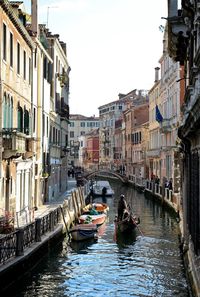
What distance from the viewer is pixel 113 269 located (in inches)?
606

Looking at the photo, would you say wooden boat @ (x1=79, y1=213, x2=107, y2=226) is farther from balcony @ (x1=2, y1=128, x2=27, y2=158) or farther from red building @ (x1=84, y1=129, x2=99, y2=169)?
red building @ (x1=84, y1=129, x2=99, y2=169)

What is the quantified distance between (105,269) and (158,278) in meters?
1.75

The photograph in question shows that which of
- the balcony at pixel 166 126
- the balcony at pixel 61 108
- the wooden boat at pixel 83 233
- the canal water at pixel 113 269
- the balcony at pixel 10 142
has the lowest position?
the canal water at pixel 113 269

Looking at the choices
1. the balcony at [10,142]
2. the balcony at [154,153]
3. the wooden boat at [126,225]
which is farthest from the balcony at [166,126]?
the balcony at [10,142]

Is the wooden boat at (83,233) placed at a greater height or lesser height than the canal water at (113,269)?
greater

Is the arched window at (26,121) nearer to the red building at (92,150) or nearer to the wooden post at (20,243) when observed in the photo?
the wooden post at (20,243)

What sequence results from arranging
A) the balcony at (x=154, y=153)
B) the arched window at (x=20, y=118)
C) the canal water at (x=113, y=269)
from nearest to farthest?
1. the canal water at (x=113, y=269)
2. the arched window at (x=20, y=118)
3. the balcony at (x=154, y=153)

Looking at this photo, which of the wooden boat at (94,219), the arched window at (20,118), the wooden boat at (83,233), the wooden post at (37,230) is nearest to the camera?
the wooden post at (37,230)

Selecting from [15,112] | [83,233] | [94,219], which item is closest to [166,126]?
[94,219]

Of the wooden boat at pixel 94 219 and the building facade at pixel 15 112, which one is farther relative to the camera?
the wooden boat at pixel 94 219

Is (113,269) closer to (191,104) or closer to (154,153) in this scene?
(191,104)

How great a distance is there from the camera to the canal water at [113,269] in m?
12.8

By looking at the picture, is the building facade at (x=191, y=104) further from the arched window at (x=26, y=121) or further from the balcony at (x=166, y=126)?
the balcony at (x=166, y=126)

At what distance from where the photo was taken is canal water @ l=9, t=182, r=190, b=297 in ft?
42.1
